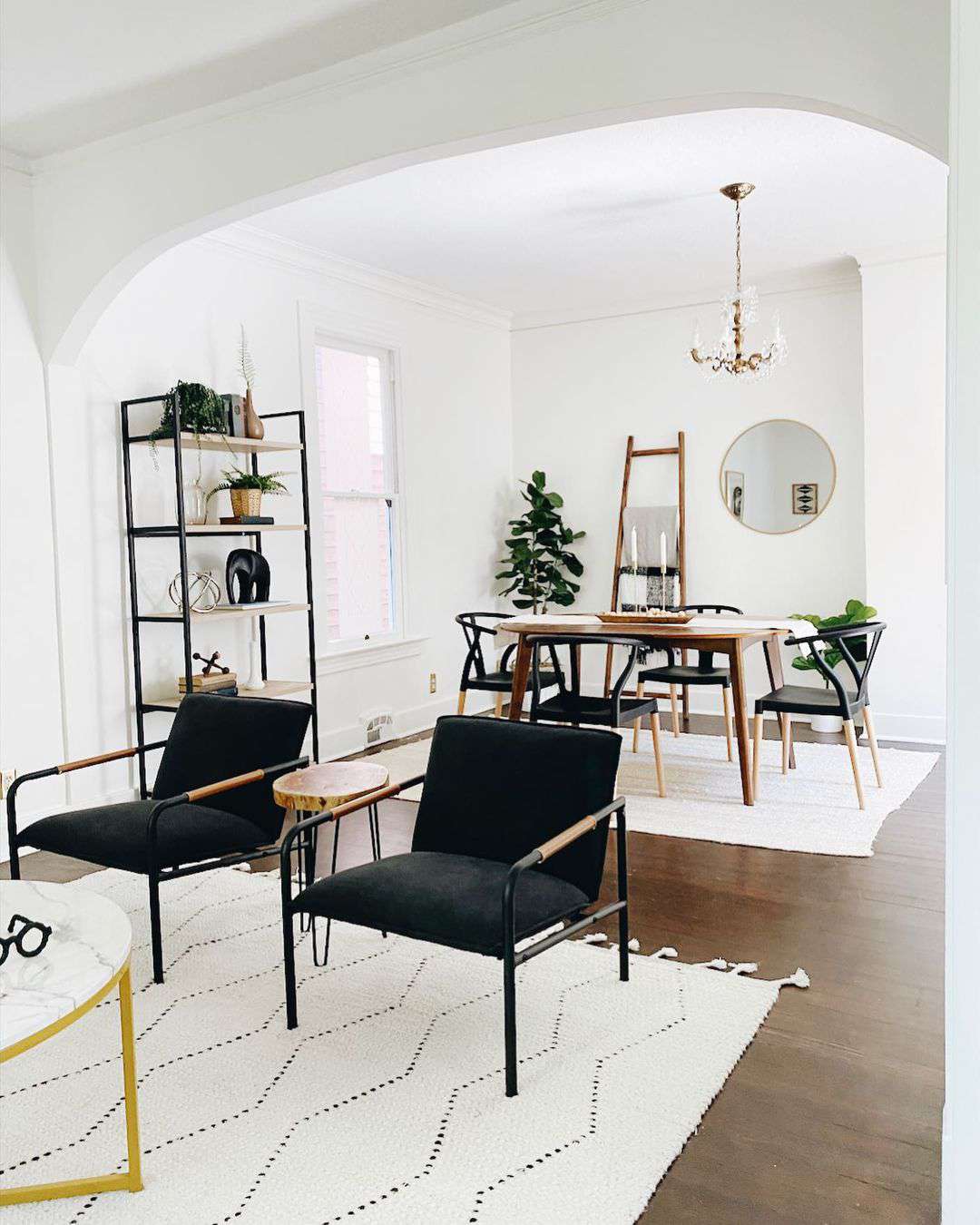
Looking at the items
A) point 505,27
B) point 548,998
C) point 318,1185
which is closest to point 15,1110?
point 318,1185

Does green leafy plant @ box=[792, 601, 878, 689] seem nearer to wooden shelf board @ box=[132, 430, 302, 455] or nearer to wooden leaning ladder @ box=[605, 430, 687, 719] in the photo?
wooden leaning ladder @ box=[605, 430, 687, 719]

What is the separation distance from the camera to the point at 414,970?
9.87 feet

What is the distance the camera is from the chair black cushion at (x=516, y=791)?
275 centimetres

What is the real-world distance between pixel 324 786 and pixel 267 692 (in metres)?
1.94

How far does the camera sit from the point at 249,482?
4859mm

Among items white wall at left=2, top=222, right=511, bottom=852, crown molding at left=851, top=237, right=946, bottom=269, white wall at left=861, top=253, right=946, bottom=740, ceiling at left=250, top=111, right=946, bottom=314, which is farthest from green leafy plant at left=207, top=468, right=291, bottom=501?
crown molding at left=851, top=237, right=946, bottom=269

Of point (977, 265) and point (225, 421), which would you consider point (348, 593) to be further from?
point (977, 265)

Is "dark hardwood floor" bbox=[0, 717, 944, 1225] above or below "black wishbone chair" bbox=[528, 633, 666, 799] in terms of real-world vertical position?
below

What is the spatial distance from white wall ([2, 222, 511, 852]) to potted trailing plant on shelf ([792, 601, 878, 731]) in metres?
2.24

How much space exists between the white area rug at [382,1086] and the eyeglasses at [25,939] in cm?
46

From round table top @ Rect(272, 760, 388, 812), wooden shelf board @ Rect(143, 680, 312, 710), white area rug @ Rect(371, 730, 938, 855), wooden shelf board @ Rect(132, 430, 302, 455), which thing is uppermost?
wooden shelf board @ Rect(132, 430, 302, 455)

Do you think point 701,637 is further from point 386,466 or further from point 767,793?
point 386,466

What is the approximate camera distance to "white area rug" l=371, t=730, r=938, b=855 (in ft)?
13.8

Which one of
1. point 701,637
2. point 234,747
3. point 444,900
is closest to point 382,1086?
point 444,900
